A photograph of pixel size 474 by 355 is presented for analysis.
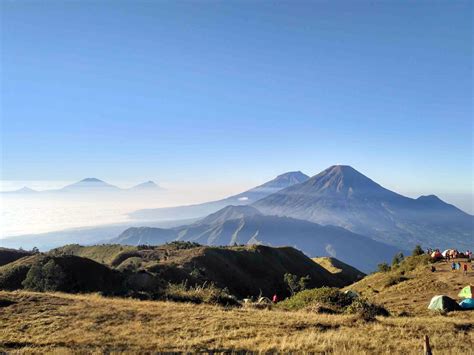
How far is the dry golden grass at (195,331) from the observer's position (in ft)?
45.5

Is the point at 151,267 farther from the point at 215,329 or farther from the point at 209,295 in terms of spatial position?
the point at 215,329

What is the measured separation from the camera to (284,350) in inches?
528

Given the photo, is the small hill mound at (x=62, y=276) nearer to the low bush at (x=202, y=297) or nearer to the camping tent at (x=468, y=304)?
the low bush at (x=202, y=297)

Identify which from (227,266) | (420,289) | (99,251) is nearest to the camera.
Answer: (420,289)

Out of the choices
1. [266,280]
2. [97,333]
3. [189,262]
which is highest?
[97,333]

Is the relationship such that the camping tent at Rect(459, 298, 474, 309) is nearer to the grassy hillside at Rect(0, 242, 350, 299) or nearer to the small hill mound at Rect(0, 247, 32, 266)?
the grassy hillside at Rect(0, 242, 350, 299)

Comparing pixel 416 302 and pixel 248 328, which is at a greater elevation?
pixel 248 328

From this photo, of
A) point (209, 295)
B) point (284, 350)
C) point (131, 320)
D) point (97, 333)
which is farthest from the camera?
point (209, 295)

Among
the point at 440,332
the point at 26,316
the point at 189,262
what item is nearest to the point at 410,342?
the point at 440,332

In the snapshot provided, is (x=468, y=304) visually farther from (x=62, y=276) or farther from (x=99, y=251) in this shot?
(x=99, y=251)

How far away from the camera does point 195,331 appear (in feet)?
53.9

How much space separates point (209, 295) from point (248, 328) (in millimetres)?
10421

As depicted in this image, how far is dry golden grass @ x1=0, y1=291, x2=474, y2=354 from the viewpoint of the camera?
13867 mm

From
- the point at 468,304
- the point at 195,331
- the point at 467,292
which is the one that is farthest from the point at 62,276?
the point at 467,292
